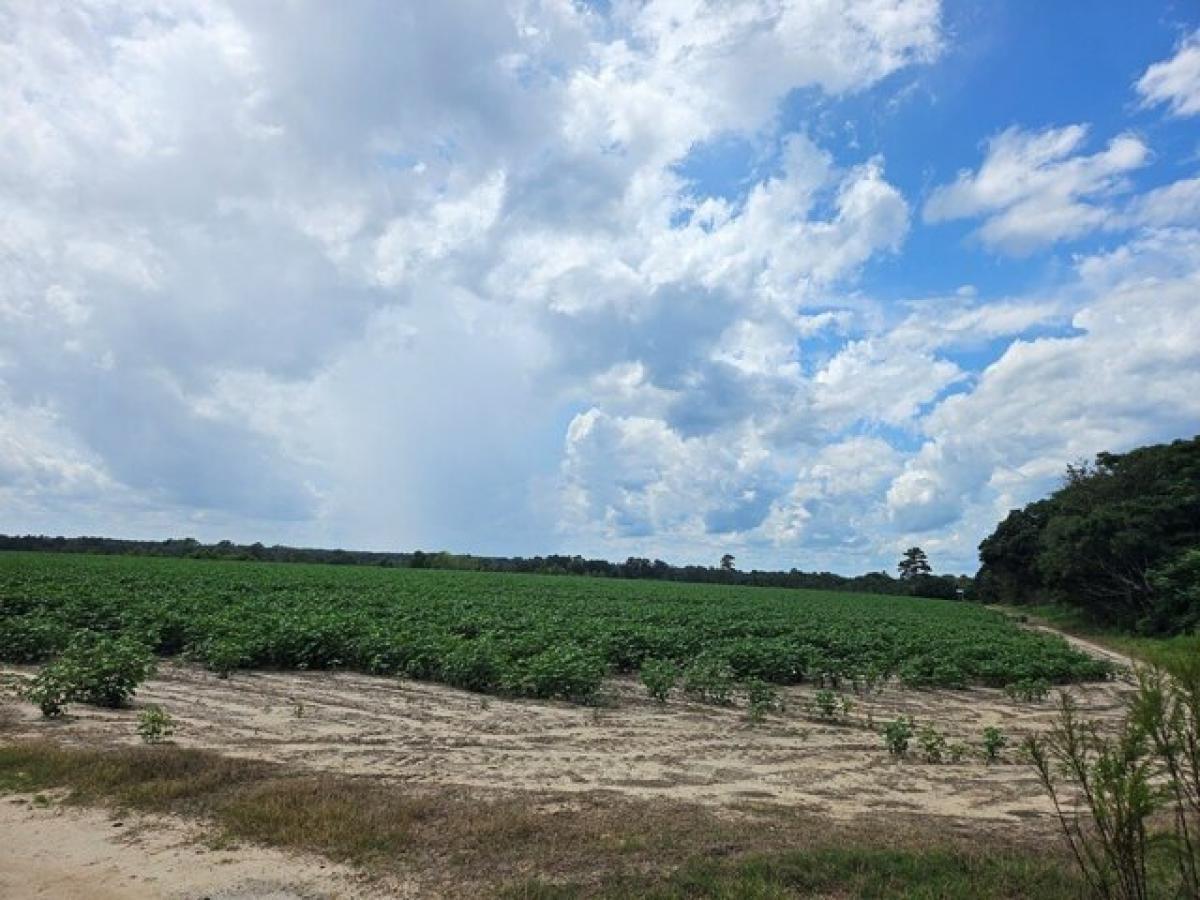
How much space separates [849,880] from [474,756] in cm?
576

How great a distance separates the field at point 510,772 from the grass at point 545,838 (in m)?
0.03

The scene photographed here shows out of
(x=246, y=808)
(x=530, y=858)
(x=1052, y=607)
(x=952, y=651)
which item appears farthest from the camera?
(x=1052, y=607)

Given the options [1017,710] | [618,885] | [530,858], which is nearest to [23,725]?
[530,858]

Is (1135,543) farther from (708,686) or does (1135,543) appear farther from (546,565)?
(546,565)

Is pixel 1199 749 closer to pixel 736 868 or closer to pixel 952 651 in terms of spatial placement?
pixel 736 868

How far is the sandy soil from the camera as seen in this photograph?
9328 mm

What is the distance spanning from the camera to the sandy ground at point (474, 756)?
257 inches

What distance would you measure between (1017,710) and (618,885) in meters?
14.2

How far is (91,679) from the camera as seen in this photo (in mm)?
12773

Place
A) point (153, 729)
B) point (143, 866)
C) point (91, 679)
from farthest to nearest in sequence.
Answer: point (91, 679)
point (153, 729)
point (143, 866)

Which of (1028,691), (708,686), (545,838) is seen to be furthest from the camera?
(1028,691)

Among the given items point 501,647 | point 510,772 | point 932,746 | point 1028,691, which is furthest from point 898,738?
point 501,647

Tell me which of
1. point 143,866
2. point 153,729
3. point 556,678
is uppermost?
point 556,678

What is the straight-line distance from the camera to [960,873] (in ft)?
20.5
